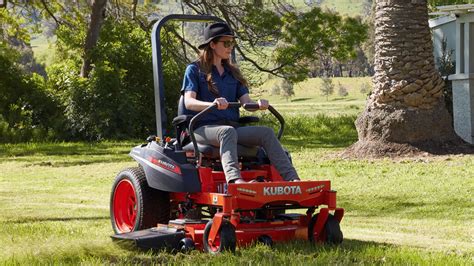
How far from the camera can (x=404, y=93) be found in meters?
16.6

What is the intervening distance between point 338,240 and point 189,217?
1146 mm

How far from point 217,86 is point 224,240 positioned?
166 centimetres

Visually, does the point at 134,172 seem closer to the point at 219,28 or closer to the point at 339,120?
the point at 219,28

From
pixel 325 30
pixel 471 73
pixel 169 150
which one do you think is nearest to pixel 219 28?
pixel 169 150

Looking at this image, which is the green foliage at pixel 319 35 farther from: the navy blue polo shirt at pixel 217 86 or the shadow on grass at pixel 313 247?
the shadow on grass at pixel 313 247

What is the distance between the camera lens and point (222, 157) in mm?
7629

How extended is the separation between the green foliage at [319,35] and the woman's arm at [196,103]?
18627 millimetres

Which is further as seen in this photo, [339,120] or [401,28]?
[339,120]

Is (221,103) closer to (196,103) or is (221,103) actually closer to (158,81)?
(196,103)

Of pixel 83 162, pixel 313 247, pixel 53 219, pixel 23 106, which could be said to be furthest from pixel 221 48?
pixel 23 106

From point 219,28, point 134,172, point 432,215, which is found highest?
point 219,28

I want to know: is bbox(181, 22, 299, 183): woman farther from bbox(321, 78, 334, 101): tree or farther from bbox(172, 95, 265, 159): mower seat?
bbox(321, 78, 334, 101): tree

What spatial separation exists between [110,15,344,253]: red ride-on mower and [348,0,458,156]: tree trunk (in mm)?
8544

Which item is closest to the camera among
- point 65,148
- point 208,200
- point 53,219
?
point 208,200
